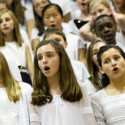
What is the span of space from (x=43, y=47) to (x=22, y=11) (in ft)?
5.22

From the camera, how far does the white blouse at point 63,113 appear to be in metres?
1.68

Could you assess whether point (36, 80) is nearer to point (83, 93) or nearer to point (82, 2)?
point (83, 93)

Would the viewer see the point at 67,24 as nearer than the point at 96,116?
No

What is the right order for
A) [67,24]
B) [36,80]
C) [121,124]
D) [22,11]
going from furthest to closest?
[22,11] → [67,24] → [36,80] → [121,124]

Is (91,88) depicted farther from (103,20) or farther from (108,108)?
(103,20)

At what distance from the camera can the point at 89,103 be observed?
1747 millimetres

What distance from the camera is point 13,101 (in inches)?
74.2

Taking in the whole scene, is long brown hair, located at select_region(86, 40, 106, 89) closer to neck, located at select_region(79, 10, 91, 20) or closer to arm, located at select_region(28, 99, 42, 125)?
arm, located at select_region(28, 99, 42, 125)

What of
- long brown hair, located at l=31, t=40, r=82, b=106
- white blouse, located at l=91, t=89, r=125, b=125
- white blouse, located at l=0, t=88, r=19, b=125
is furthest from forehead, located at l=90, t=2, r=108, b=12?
white blouse, located at l=0, t=88, r=19, b=125

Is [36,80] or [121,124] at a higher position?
[36,80]

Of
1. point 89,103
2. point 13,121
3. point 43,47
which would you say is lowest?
point 13,121

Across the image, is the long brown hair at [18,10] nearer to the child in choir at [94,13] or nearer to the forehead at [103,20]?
the child in choir at [94,13]

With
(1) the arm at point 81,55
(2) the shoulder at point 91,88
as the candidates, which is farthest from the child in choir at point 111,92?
(1) the arm at point 81,55

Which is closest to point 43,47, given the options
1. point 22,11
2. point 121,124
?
point 121,124
